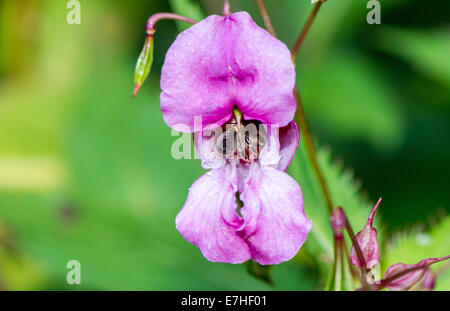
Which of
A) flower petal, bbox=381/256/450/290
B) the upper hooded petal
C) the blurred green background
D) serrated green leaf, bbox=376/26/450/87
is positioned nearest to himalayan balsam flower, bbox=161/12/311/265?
the upper hooded petal

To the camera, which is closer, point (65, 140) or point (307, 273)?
point (307, 273)

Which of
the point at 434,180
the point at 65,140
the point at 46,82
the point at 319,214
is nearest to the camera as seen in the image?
the point at 319,214

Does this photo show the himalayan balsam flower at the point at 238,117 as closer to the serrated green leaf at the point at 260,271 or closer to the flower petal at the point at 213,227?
the flower petal at the point at 213,227

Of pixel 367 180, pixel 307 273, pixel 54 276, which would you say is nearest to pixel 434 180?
pixel 367 180

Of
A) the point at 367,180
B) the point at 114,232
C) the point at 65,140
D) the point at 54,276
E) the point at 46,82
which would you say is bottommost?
the point at 54,276

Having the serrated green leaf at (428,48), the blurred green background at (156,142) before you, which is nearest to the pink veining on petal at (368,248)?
the blurred green background at (156,142)

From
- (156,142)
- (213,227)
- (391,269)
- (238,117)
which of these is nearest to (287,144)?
(238,117)
